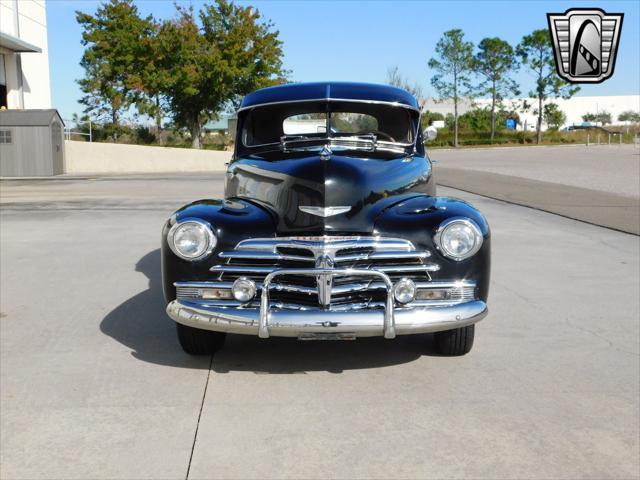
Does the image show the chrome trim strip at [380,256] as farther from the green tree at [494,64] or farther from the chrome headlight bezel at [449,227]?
the green tree at [494,64]

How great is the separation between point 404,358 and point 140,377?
1630 mm

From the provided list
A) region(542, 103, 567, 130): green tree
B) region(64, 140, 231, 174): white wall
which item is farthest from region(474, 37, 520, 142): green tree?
region(64, 140, 231, 174): white wall

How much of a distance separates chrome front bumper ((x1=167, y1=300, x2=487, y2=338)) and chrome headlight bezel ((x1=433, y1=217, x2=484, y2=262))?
278 millimetres

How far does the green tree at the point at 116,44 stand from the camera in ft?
131

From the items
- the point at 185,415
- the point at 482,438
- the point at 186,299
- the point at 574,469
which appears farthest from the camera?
the point at 186,299

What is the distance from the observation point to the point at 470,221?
441cm

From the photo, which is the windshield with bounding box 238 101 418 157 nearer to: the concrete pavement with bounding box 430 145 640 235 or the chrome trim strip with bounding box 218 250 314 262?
the chrome trim strip with bounding box 218 250 314 262

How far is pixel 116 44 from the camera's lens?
133 feet

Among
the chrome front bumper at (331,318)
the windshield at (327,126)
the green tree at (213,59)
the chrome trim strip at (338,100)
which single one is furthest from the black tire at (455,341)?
the green tree at (213,59)

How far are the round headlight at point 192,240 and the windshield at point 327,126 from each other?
1307mm

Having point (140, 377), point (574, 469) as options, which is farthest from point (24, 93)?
point (574, 469)

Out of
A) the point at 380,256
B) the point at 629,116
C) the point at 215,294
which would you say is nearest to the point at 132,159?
the point at 215,294

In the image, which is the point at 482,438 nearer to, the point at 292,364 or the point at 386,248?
the point at 386,248

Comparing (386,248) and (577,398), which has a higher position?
(386,248)
